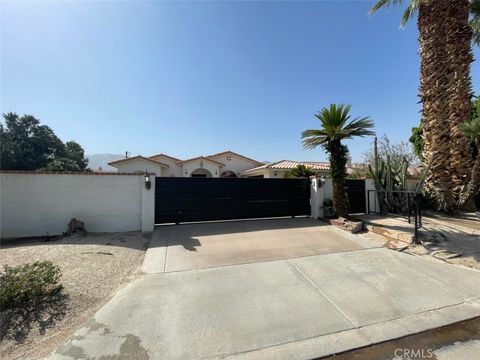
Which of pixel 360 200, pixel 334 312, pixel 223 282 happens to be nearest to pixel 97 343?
pixel 223 282

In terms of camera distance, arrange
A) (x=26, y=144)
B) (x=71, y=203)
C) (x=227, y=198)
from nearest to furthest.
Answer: (x=71, y=203) → (x=227, y=198) → (x=26, y=144)

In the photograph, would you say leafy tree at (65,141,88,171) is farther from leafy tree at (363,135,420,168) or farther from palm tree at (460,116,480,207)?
palm tree at (460,116,480,207)

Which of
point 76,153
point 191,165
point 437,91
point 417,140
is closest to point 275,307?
point 437,91

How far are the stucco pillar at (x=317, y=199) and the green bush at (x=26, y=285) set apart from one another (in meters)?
8.31

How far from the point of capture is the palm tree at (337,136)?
327 inches

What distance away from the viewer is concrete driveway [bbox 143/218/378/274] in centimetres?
524

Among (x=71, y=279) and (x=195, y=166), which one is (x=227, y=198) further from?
(x=195, y=166)

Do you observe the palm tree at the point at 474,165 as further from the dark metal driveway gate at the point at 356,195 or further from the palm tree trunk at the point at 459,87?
the dark metal driveway gate at the point at 356,195

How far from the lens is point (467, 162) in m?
9.88

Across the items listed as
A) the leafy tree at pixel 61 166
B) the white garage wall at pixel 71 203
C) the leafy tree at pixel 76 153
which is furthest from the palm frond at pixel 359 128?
the leafy tree at pixel 76 153

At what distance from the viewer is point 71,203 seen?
24.3 feet

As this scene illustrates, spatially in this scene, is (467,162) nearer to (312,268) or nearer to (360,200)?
(360,200)

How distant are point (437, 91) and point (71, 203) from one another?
46.1ft

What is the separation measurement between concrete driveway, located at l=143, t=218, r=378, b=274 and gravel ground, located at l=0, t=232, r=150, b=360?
0.55 meters
